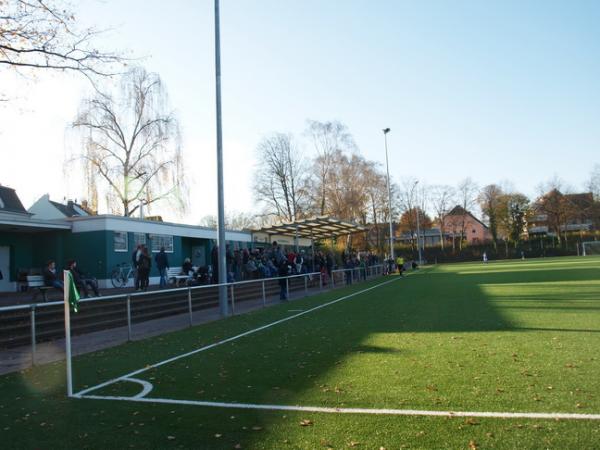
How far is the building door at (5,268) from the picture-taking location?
22031 mm

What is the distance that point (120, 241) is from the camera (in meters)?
23.7

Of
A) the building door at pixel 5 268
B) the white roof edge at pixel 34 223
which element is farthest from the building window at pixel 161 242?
the building door at pixel 5 268

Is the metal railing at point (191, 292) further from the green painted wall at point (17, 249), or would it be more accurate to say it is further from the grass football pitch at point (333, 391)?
the green painted wall at point (17, 249)

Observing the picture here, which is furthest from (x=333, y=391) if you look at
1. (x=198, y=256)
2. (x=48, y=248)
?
(x=198, y=256)

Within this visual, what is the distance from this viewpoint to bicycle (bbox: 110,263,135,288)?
903 inches

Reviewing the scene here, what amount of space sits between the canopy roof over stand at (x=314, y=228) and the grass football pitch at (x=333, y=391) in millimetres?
15045

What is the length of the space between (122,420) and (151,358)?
12.0 feet

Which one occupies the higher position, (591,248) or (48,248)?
(48,248)

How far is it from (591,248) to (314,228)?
54949mm

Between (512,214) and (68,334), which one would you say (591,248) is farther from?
(68,334)

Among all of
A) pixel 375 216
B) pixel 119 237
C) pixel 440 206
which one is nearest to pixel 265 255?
pixel 119 237

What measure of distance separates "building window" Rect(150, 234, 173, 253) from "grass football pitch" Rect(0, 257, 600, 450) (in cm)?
1568

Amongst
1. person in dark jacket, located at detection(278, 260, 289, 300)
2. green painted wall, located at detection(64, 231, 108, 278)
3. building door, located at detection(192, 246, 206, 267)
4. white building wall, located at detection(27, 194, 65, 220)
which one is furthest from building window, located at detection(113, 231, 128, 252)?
→ white building wall, located at detection(27, 194, 65, 220)

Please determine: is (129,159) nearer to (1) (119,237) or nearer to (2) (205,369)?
(1) (119,237)
